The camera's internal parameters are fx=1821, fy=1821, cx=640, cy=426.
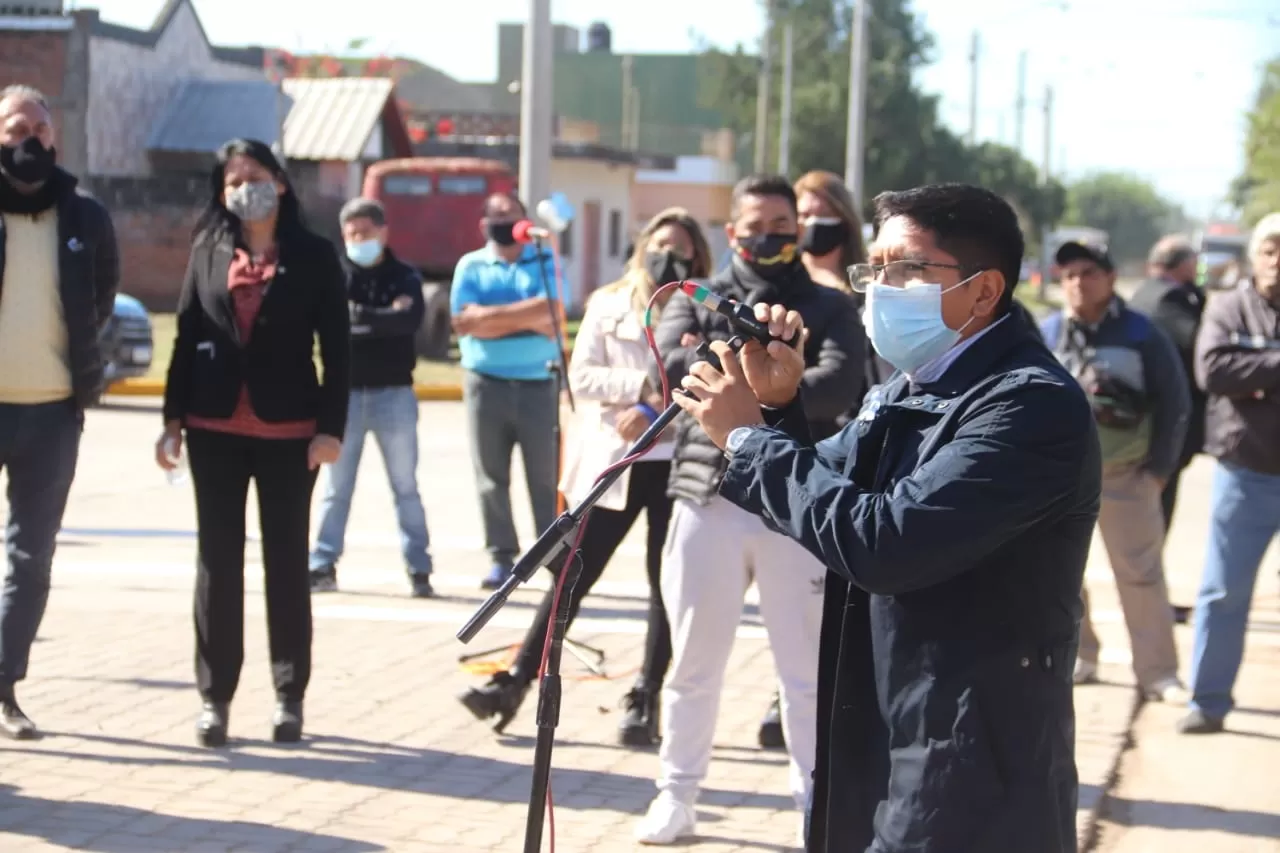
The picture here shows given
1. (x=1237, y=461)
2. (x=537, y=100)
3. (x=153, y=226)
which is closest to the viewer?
(x=1237, y=461)

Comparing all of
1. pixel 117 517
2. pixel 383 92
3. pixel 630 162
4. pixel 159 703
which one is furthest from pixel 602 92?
pixel 159 703

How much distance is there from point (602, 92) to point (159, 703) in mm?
82934

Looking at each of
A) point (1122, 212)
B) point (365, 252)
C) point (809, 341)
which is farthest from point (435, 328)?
point (1122, 212)

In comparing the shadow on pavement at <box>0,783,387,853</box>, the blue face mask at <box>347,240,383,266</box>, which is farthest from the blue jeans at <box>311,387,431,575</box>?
the shadow on pavement at <box>0,783,387,853</box>

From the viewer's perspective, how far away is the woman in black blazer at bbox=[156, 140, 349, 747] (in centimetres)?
655

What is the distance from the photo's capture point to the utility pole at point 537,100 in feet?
46.6

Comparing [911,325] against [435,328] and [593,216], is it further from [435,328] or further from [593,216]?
[593,216]

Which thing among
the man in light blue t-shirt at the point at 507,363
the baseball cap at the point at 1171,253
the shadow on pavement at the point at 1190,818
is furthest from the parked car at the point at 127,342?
the shadow on pavement at the point at 1190,818

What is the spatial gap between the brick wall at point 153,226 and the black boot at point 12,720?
2990cm

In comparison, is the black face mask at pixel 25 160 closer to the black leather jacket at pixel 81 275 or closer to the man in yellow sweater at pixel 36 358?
the man in yellow sweater at pixel 36 358

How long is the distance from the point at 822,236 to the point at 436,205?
25.8 meters

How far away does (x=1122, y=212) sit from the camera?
531ft

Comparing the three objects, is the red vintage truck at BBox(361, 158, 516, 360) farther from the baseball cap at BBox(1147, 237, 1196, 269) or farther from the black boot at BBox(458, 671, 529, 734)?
the black boot at BBox(458, 671, 529, 734)

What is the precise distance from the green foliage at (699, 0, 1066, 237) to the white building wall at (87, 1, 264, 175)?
2807 centimetres
